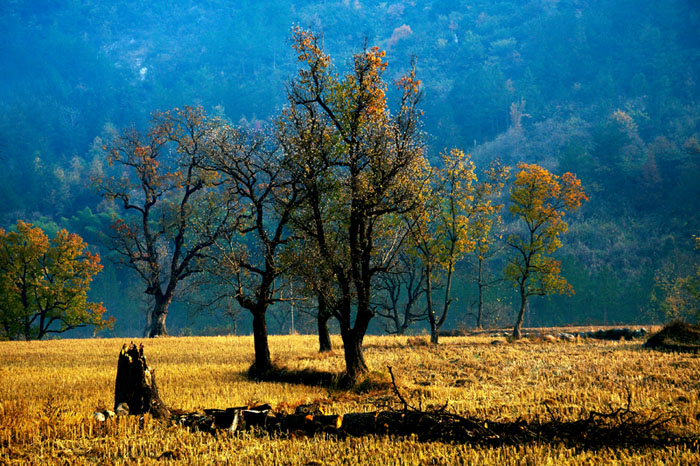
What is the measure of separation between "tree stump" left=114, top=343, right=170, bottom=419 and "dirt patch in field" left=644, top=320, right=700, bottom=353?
22.0m

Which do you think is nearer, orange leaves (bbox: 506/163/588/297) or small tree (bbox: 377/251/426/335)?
orange leaves (bbox: 506/163/588/297)

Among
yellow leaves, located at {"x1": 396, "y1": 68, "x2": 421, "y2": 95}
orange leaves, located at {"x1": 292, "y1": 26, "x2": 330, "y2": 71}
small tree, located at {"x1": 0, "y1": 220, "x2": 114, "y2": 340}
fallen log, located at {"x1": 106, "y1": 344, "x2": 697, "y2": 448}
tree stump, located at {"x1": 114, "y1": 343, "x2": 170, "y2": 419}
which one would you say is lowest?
fallen log, located at {"x1": 106, "y1": 344, "x2": 697, "y2": 448}

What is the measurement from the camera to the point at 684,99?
116250 mm

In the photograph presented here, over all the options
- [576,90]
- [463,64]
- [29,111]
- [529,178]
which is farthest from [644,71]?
[29,111]

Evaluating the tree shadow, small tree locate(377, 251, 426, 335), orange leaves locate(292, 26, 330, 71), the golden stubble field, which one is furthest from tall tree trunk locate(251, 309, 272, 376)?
small tree locate(377, 251, 426, 335)

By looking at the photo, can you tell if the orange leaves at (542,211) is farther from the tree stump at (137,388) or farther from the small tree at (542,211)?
the tree stump at (137,388)

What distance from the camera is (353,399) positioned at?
13.3 m

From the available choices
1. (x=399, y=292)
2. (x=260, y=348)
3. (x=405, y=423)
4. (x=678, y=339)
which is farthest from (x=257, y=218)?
(x=399, y=292)

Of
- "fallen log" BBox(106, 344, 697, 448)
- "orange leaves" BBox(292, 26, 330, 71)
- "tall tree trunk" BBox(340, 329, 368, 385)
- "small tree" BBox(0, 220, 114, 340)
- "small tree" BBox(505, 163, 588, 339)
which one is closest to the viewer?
"fallen log" BBox(106, 344, 697, 448)

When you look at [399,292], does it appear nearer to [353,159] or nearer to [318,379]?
[318,379]

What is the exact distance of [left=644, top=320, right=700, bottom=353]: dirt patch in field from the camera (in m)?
22.0

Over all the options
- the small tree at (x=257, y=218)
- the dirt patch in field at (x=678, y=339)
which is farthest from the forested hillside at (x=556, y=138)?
the dirt patch in field at (x=678, y=339)

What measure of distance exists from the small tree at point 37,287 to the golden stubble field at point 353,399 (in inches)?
1017

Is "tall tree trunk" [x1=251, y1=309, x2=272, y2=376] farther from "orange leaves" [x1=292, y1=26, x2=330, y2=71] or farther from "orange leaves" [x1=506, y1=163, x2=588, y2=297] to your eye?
"orange leaves" [x1=506, y1=163, x2=588, y2=297]
